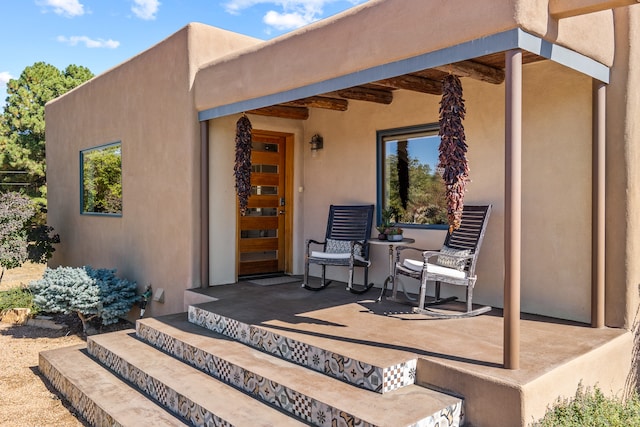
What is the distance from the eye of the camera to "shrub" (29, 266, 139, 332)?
247 inches

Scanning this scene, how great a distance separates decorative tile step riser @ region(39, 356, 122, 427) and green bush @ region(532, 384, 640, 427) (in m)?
2.95

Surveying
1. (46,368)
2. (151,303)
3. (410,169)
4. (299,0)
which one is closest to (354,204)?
(410,169)

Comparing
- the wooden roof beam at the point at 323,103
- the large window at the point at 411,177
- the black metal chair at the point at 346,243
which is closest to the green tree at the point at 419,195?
the large window at the point at 411,177

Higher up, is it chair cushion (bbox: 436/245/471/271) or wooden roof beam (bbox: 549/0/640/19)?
wooden roof beam (bbox: 549/0/640/19)

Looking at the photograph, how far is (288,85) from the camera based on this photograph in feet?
16.4

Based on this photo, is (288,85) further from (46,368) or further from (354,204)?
(46,368)

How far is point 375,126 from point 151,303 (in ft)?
13.3

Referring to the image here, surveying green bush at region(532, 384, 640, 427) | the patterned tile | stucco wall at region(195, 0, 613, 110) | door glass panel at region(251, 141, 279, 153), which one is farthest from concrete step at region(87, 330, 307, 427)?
door glass panel at region(251, 141, 279, 153)

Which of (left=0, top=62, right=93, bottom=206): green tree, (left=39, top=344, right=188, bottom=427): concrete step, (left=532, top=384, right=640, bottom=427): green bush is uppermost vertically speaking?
(left=0, top=62, right=93, bottom=206): green tree

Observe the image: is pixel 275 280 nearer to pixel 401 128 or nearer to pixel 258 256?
pixel 258 256

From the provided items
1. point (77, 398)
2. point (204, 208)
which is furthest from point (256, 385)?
point (204, 208)

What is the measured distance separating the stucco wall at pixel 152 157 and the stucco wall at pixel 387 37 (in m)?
1.04

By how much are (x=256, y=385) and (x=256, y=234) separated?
3707 mm

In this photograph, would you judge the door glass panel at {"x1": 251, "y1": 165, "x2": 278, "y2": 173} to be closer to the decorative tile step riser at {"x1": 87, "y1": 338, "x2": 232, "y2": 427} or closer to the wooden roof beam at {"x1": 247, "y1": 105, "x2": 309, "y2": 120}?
the wooden roof beam at {"x1": 247, "y1": 105, "x2": 309, "y2": 120}
